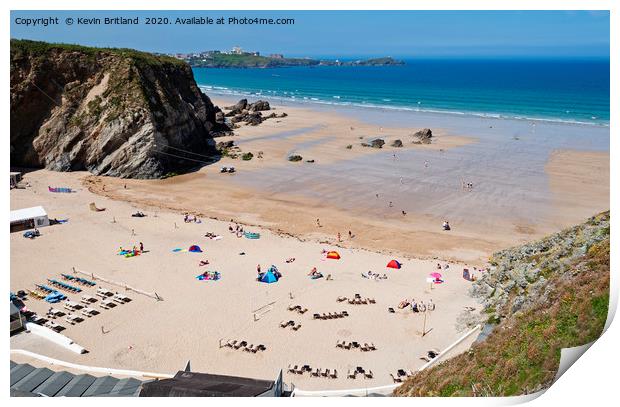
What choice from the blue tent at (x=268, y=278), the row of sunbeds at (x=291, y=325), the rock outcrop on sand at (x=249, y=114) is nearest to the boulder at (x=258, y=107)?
the rock outcrop on sand at (x=249, y=114)

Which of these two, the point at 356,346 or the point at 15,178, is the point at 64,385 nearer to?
the point at 356,346

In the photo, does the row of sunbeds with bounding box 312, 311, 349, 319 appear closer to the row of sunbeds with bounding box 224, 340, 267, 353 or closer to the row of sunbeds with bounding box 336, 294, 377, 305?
the row of sunbeds with bounding box 336, 294, 377, 305

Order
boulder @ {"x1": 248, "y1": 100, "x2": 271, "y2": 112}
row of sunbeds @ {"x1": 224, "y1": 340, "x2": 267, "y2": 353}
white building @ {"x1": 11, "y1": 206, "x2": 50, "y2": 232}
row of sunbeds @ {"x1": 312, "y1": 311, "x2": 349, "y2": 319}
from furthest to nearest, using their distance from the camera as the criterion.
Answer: boulder @ {"x1": 248, "y1": 100, "x2": 271, "y2": 112}, white building @ {"x1": 11, "y1": 206, "x2": 50, "y2": 232}, row of sunbeds @ {"x1": 312, "y1": 311, "x2": 349, "y2": 319}, row of sunbeds @ {"x1": 224, "y1": 340, "x2": 267, "y2": 353}

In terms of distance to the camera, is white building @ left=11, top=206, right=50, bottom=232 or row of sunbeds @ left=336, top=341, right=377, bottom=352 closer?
row of sunbeds @ left=336, top=341, right=377, bottom=352

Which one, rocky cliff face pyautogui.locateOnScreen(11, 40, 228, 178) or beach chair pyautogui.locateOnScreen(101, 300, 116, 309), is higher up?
rocky cliff face pyautogui.locateOnScreen(11, 40, 228, 178)

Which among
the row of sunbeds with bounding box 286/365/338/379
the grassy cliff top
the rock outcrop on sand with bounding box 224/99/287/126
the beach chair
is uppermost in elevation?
the grassy cliff top

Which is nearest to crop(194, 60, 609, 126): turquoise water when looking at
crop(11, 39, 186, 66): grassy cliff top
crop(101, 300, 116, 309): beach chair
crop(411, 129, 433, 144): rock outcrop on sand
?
crop(411, 129, 433, 144): rock outcrop on sand

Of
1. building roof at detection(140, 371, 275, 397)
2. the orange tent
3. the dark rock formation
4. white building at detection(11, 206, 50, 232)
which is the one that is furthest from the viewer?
the dark rock formation
